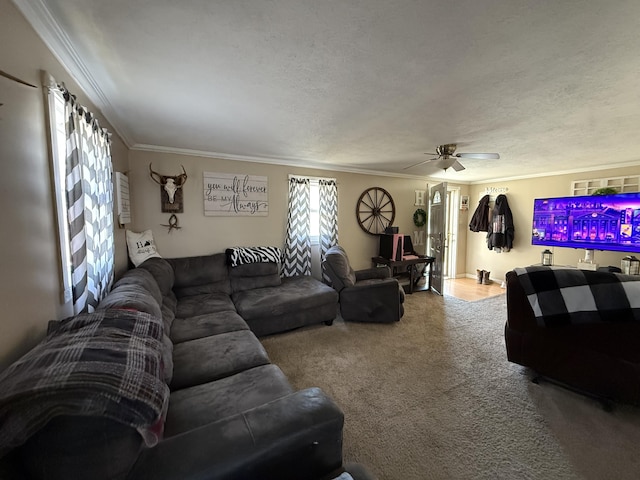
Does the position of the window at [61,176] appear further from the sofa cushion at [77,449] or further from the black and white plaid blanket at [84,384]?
the sofa cushion at [77,449]

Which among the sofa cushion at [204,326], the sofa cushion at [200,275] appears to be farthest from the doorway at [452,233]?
the sofa cushion at [204,326]

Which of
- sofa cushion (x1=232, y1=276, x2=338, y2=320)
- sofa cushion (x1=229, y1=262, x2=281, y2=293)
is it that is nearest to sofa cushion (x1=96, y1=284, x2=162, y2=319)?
sofa cushion (x1=232, y1=276, x2=338, y2=320)

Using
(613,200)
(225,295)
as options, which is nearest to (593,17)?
(225,295)

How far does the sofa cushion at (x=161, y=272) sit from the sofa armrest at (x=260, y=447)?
2.03 metres

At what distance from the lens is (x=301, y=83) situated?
1.70 meters

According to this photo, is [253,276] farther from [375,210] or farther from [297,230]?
[375,210]

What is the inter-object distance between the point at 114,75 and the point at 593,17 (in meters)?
2.49

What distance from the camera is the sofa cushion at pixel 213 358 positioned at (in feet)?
5.10

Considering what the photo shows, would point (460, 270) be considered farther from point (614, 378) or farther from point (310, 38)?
point (310, 38)

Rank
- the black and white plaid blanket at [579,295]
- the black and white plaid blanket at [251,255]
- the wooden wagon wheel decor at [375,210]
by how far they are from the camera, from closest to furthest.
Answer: the black and white plaid blanket at [579,295], the black and white plaid blanket at [251,255], the wooden wagon wheel decor at [375,210]

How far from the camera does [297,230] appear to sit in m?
4.05

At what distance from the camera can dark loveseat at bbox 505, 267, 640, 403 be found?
1734mm

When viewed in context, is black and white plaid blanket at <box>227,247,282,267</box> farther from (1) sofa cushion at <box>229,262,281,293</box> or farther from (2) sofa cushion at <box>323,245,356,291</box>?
(2) sofa cushion at <box>323,245,356,291</box>

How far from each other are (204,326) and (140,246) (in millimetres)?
1448
